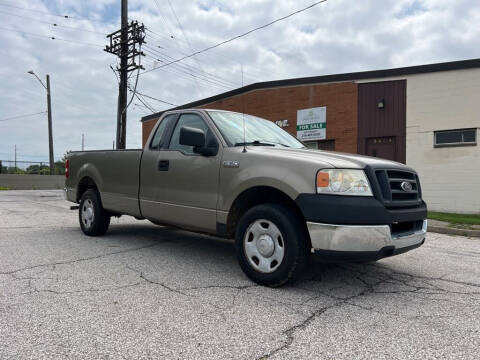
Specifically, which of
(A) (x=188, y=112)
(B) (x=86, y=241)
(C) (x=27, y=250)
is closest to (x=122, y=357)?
(A) (x=188, y=112)

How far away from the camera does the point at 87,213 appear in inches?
259

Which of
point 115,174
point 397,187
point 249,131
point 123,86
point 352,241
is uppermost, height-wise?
point 123,86

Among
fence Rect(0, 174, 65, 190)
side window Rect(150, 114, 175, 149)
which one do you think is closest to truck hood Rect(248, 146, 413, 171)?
side window Rect(150, 114, 175, 149)

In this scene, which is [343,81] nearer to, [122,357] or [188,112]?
[188,112]

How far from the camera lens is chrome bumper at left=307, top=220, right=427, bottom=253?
330cm

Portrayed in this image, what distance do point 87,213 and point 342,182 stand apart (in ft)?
15.5

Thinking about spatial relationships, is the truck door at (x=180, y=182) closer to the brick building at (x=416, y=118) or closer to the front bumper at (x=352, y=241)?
the front bumper at (x=352, y=241)

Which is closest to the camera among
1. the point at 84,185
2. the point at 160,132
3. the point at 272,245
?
the point at 272,245

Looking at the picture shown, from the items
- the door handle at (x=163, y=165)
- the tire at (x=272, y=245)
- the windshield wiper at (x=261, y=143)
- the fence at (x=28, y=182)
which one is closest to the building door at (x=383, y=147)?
the windshield wiper at (x=261, y=143)

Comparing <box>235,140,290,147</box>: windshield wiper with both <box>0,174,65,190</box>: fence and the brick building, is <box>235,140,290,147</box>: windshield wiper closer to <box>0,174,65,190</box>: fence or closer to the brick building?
Answer: the brick building

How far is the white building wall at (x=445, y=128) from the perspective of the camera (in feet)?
40.5

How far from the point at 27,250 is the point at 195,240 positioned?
2396 mm

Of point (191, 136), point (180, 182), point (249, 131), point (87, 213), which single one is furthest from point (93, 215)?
point (249, 131)

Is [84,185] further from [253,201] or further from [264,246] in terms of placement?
[264,246]
